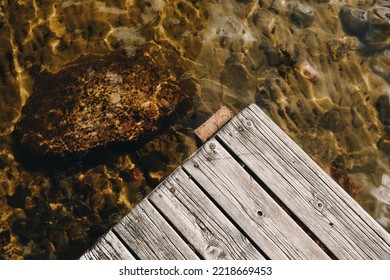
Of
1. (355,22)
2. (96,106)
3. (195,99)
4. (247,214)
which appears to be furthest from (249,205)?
(355,22)

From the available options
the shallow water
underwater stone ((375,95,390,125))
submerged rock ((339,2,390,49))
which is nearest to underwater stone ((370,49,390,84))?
the shallow water

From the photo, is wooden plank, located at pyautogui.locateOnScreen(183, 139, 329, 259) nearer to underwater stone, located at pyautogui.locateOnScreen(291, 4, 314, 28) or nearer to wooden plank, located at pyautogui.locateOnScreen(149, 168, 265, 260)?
wooden plank, located at pyautogui.locateOnScreen(149, 168, 265, 260)

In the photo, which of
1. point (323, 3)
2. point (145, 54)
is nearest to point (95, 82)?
point (145, 54)

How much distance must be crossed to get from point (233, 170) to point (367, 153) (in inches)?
98.8

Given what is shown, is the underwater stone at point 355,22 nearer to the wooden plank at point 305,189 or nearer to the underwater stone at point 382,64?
the underwater stone at point 382,64

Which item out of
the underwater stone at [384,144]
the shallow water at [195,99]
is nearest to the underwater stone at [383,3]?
the shallow water at [195,99]

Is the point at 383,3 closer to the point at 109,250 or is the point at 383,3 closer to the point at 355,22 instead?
the point at 355,22

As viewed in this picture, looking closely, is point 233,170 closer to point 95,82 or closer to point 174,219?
point 174,219

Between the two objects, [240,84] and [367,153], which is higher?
[240,84]

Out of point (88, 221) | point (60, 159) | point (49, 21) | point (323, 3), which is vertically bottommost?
point (88, 221)

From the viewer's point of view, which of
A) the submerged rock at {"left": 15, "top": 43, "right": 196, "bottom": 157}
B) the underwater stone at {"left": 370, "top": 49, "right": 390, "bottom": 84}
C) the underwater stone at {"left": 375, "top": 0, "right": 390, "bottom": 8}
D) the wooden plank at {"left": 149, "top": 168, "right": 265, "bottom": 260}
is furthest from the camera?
the underwater stone at {"left": 375, "top": 0, "right": 390, "bottom": 8}

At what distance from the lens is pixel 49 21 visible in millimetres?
5777

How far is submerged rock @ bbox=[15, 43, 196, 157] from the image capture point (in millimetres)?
5086

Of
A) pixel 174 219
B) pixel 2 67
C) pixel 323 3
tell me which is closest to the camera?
pixel 174 219
